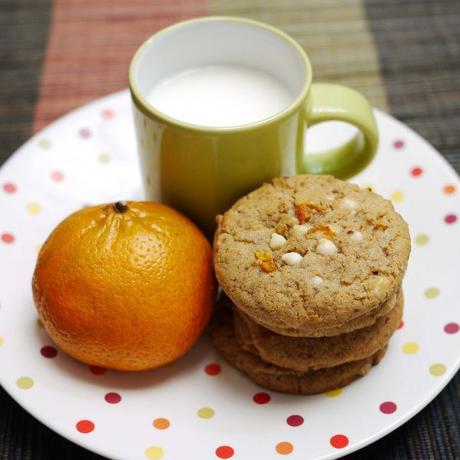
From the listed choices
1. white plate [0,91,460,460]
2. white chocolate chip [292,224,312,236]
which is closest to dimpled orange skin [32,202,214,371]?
white plate [0,91,460,460]

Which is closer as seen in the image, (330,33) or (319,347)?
(319,347)

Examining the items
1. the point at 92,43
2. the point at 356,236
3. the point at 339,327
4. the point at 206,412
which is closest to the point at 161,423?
the point at 206,412

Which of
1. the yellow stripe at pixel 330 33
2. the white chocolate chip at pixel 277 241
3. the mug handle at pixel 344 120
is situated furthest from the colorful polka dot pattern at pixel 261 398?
the yellow stripe at pixel 330 33

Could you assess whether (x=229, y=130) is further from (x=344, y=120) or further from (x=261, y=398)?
(x=261, y=398)

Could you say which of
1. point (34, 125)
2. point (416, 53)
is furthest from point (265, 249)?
point (416, 53)

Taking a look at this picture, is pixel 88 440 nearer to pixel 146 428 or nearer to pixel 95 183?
pixel 146 428

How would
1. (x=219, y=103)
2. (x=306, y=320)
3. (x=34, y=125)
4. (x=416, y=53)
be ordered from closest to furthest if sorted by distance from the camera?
(x=306, y=320)
(x=219, y=103)
(x=34, y=125)
(x=416, y=53)

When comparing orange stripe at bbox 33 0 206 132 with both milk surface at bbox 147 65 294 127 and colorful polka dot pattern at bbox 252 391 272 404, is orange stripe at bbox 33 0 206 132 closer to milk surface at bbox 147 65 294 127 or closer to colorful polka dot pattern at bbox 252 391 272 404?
milk surface at bbox 147 65 294 127
